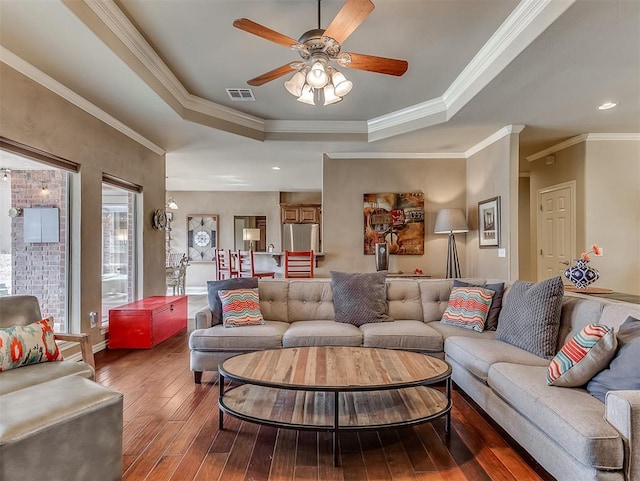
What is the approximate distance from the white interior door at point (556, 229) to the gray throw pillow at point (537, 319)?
3336 millimetres

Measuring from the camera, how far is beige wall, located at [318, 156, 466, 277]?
623 cm

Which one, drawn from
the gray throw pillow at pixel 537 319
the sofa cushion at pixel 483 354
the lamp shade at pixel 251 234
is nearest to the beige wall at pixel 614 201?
the gray throw pillow at pixel 537 319

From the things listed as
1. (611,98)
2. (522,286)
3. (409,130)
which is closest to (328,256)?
(409,130)

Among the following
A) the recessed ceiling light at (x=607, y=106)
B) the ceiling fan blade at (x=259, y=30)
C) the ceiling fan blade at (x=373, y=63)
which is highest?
the recessed ceiling light at (x=607, y=106)

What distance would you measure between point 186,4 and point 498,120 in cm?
358

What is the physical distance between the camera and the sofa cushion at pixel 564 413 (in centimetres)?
156

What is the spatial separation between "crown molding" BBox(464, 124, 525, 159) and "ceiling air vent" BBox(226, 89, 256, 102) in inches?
125

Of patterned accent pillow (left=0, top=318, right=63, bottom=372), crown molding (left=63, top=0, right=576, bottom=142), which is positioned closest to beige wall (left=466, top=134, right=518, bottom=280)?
crown molding (left=63, top=0, right=576, bottom=142)

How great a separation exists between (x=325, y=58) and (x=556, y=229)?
16.2 feet

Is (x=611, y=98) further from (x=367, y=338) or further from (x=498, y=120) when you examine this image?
(x=367, y=338)

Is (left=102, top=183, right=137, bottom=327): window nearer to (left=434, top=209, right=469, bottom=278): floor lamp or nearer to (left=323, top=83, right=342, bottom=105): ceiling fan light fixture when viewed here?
(left=323, top=83, right=342, bottom=105): ceiling fan light fixture

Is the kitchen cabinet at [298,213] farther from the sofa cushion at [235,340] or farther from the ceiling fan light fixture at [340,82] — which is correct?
the ceiling fan light fixture at [340,82]

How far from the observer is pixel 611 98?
387cm

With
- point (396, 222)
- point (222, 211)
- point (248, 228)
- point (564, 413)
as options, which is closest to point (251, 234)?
point (248, 228)
